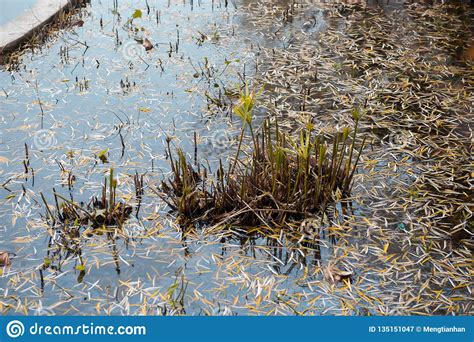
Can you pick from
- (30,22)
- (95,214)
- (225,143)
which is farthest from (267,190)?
(30,22)

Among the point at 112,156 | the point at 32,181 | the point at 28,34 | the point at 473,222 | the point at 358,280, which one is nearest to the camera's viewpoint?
the point at 358,280

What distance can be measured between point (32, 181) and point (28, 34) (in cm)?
263

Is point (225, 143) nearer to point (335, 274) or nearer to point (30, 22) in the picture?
point (335, 274)

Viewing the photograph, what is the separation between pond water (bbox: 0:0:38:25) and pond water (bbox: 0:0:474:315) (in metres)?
0.58

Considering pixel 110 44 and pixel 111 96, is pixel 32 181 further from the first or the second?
pixel 110 44

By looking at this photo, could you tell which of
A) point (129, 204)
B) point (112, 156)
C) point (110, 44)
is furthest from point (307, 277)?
point (110, 44)

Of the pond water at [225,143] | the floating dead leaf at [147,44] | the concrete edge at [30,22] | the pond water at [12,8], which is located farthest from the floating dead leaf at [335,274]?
the pond water at [12,8]

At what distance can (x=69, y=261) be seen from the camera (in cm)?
364

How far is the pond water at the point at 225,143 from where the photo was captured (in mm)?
3453

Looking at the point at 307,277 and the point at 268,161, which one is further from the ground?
the point at 268,161

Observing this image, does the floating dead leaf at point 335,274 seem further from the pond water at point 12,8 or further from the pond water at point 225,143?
the pond water at point 12,8

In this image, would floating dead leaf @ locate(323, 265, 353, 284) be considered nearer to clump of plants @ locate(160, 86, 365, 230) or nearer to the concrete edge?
clump of plants @ locate(160, 86, 365, 230)

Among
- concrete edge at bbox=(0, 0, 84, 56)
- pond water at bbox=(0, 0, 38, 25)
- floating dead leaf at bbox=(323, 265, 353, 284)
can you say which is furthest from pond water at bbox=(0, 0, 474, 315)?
pond water at bbox=(0, 0, 38, 25)

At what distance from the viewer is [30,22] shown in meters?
6.75
